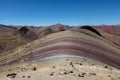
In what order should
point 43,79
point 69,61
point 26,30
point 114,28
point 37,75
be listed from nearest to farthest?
point 43,79 → point 37,75 → point 69,61 → point 26,30 → point 114,28

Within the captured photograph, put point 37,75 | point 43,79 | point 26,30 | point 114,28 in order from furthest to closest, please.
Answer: point 114,28, point 26,30, point 37,75, point 43,79

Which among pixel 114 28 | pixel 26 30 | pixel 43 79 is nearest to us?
pixel 43 79

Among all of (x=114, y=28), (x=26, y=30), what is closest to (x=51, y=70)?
(x=26, y=30)

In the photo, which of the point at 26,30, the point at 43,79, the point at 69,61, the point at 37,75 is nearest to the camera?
the point at 43,79

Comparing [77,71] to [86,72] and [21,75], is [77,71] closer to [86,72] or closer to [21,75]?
[86,72]

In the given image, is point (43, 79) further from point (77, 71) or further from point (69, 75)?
point (77, 71)

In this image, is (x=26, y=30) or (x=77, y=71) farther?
(x=26, y=30)

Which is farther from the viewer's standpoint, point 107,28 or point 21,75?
point 107,28

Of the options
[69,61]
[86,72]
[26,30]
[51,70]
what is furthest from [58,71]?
[26,30]

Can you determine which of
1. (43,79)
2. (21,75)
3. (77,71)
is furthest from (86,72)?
(21,75)
